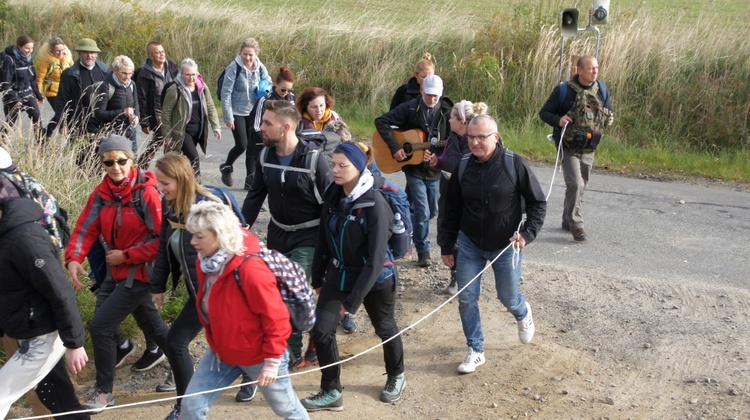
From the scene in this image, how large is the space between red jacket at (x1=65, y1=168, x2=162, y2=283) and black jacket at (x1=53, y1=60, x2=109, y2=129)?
15.6 ft

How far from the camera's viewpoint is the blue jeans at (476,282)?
587 cm

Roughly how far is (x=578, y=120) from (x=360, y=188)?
4.33 metres

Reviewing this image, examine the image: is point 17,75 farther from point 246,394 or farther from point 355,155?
point 355,155

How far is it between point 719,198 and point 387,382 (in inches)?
264

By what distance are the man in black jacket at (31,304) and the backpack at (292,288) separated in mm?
1079

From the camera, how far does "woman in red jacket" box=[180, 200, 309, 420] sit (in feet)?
13.6

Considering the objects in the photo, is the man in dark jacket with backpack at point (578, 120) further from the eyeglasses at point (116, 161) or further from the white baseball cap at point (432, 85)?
the eyeglasses at point (116, 161)

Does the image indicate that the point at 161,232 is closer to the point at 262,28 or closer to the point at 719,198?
the point at 719,198

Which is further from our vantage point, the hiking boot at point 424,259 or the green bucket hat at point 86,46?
the green bucket hat at point 86,46

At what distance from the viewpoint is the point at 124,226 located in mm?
5414

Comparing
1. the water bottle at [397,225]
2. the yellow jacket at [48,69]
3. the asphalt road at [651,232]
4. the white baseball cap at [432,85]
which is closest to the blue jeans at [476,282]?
the water bottle at [397,225]

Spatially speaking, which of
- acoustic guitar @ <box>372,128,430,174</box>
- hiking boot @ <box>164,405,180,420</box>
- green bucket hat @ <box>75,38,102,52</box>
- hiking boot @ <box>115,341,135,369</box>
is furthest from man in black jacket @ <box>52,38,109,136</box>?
hiking boot @ <box>164,405,180,420</box>

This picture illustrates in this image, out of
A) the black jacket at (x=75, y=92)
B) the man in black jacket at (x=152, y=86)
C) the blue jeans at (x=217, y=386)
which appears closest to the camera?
the blue jeans at (x=217, y=386)

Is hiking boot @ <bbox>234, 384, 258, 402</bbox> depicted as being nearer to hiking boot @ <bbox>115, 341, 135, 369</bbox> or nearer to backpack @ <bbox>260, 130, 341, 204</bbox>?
hiking boot @ <bbox>115, 341, 135, 369</bbox>
